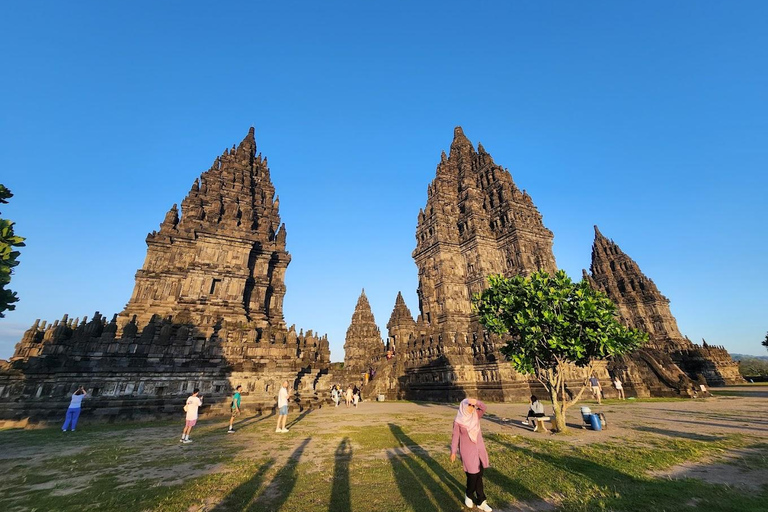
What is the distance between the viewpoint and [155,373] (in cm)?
1712

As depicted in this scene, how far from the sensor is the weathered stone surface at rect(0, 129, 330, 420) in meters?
16.2

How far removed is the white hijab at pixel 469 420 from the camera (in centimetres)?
505

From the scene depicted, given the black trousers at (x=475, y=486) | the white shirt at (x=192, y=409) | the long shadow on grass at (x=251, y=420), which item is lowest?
the long shadow on grass at (x=251, y=420)

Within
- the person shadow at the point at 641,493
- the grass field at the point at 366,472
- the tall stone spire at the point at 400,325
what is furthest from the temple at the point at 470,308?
the person shadow at the point at 641,493

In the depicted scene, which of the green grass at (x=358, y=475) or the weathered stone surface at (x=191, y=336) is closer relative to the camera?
the green grass at (x=358, y=475)

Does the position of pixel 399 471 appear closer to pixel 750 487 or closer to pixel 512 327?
pixel 750 487

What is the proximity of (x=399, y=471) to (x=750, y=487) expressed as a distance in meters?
6.04

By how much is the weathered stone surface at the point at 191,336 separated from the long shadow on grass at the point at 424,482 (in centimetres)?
1356

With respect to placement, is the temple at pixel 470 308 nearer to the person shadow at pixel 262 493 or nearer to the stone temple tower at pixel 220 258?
the stone temple tower at pixel 220 258

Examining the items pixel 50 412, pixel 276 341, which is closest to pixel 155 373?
pixel 50 412

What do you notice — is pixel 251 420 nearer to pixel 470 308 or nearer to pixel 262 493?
pixel 262 493

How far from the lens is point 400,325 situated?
37.0 metres

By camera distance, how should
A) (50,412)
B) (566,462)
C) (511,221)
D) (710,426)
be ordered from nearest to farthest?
(566,462), (710,426), (50,412), (511,221)

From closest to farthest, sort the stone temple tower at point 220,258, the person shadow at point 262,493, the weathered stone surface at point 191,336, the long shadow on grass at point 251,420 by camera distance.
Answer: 1. the person shadow at point 262,493
2. the long shadow on grass at point 251,420
3. the weathered stone surface at point 191,336
4. the stone temple tower at point 220,258
